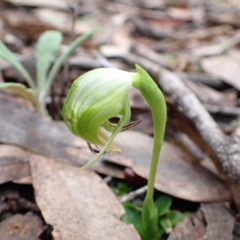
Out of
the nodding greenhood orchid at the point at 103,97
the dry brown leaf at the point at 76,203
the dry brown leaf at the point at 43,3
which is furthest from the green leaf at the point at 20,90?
the dry brown leaf at the point at 43,3

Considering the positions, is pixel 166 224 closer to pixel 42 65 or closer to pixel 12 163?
pixel 12 163

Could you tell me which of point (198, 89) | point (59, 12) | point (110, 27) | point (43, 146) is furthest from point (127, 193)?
point (59, 12)

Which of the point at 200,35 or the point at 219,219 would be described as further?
the point at 200,35

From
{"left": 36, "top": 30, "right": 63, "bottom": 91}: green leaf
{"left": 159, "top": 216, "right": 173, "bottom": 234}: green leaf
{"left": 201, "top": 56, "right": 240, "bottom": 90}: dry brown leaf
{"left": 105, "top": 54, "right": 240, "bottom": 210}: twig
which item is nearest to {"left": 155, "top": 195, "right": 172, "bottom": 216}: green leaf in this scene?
{"left": 159, "top": 216, "right": 173, "bottom": 234}: green leaf

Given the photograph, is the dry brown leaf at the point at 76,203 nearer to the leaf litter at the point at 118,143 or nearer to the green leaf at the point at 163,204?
the leaf litter at the point at 118,143

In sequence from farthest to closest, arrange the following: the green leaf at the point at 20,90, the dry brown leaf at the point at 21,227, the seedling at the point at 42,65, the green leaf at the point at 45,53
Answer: the green leaf at the point at 45,53 → the seedling at the point at 42,65 → the green leaf at the point at 20,90 → the dry brown leaf at the point at 21,227

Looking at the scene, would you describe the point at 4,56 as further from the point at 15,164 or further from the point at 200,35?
the point at 200,35

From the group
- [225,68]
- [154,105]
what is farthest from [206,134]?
[225,68]
